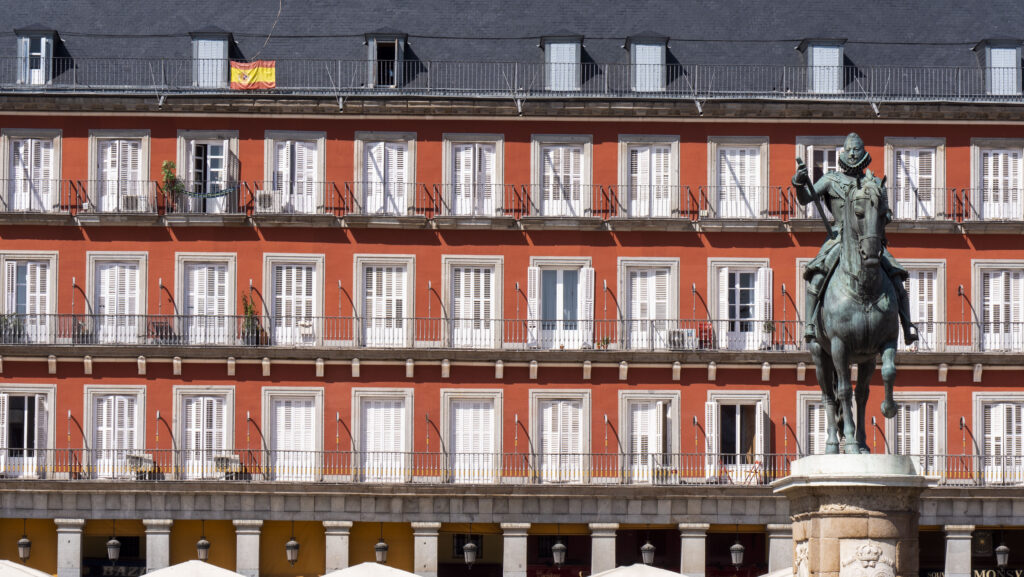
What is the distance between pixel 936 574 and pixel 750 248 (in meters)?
Result: 10.4

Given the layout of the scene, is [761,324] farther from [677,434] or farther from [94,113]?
[94,113]

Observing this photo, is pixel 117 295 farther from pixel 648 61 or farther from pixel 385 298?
pixel 648 61

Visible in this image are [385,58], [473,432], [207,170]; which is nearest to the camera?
[473,432]

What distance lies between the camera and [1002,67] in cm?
5556

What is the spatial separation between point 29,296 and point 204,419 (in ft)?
19.9

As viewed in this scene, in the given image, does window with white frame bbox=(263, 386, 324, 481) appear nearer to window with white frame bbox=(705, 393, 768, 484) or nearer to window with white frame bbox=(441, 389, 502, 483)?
window with white frame bbox=(441, 389, 502, 483)

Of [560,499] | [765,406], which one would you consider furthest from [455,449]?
[765,406]

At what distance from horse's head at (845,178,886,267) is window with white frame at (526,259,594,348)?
1296 inches

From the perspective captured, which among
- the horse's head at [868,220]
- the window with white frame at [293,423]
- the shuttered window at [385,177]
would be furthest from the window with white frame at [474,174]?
the horse's head at [868,220]

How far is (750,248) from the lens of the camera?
54.6 metres

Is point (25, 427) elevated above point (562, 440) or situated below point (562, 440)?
above

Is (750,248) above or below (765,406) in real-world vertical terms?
above

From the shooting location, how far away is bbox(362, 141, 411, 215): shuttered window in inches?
2154

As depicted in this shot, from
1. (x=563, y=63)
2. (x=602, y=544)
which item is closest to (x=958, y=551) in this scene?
(x=602, y=544)
